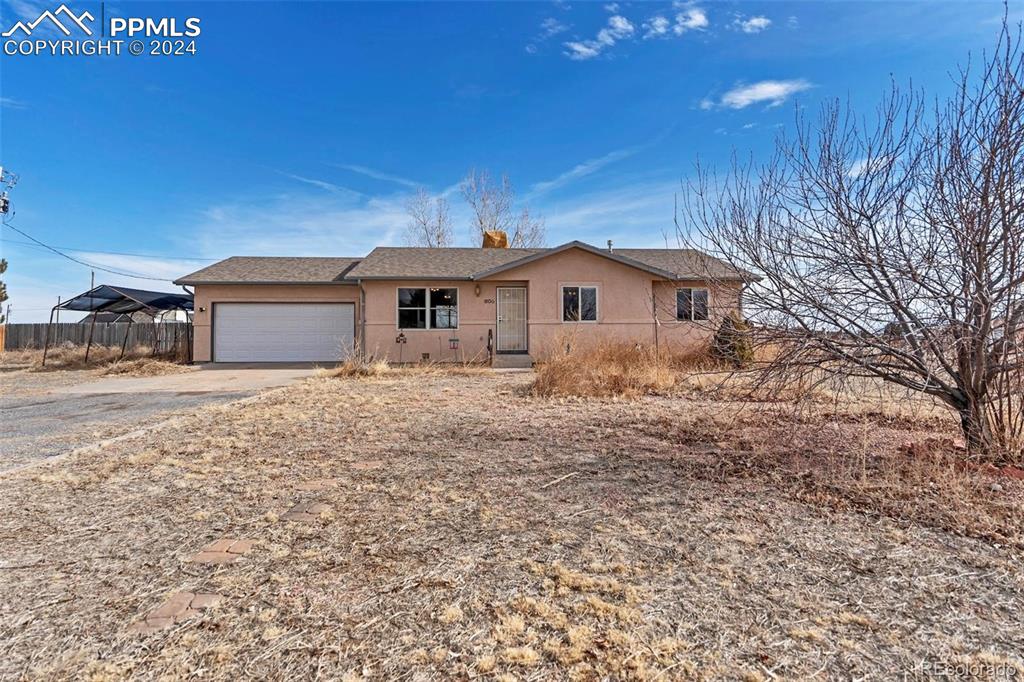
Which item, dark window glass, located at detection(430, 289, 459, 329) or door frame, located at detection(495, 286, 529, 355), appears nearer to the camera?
door frame, located at detection(495, 286, 529, 355)

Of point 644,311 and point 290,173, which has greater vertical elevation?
point 290,173

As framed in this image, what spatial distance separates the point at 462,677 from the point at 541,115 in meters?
15.9

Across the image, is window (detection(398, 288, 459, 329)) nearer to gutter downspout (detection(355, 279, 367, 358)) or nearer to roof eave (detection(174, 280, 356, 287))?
gutter downspout (detection(355, 279, 367, 358))

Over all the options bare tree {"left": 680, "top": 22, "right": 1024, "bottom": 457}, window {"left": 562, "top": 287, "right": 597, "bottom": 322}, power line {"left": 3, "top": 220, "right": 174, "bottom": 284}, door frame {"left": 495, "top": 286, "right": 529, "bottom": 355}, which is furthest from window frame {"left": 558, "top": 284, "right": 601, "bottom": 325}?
power line {"left": 3, "top": 220, "right": 174, "bottom": 284}

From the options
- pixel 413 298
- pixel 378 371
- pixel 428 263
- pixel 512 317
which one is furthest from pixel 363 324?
pixel 512 317

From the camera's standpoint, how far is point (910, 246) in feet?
12.6

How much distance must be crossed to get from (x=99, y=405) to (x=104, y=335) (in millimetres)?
17877

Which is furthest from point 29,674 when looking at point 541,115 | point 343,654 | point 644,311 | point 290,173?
point 290,173

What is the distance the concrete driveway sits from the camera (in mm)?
5160

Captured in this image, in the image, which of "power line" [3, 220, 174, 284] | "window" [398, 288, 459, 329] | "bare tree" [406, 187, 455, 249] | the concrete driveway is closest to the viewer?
the concrete driveway

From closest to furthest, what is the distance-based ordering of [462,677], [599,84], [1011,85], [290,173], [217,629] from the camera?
[462,677], [217,629], [1011,85], [599,84], [290,173]

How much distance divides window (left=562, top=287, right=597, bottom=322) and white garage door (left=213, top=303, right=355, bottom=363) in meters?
7.21

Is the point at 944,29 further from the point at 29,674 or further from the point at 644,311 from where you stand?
the point at 644,311

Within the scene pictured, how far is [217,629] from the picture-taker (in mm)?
1900
